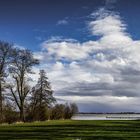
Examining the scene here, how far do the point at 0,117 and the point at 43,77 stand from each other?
30.7m

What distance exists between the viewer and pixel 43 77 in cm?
10169

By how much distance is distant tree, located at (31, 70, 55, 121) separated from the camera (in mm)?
89537

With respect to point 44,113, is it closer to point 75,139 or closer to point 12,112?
point 12,112

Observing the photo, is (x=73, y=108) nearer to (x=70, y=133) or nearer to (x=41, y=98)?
(x=41, y=98)

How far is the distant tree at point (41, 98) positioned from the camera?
294ft

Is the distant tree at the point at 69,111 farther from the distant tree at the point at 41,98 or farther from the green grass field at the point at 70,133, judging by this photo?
the green grass field at the point at 70,133

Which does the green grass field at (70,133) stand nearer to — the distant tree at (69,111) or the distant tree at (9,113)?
the distant tree at (9,113)

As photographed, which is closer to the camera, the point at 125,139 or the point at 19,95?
the point at 125,139

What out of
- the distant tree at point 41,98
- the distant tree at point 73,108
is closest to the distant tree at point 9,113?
the distant tree at point 41,98

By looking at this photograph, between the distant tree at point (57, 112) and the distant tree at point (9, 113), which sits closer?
the distant tree at point (9, 113)

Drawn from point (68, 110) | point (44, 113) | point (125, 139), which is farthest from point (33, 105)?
point (125, 139)

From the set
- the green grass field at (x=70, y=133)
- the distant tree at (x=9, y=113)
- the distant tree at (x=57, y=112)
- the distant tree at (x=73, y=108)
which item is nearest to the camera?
the green grass field at (x=70, y=133)

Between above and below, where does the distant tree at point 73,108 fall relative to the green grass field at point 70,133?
above

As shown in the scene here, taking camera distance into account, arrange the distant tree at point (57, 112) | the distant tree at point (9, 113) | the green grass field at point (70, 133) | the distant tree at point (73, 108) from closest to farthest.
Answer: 1. the green grass field at point (70, 133)
2. the distant tree at point (9, 113)
3. the distant tree at point (57, 112)
4. the distant tree at point (73, 108)
